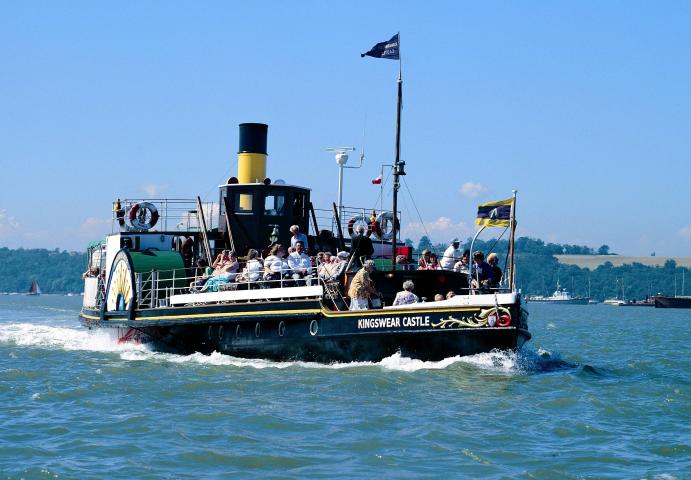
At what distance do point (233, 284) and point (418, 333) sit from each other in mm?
4844

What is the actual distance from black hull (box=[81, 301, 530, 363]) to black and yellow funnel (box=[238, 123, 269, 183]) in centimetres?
616

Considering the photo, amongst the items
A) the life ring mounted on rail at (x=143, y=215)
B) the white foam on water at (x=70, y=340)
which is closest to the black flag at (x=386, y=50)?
the life ring mounted on rail at (x=143, y=215)

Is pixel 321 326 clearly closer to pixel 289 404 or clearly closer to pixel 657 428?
pixel 289 404

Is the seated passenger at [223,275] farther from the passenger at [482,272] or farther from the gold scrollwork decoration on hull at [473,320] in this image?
the gold scrollwork decoration on hull at [473,320]

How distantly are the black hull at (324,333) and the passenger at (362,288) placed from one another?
358 millimetres

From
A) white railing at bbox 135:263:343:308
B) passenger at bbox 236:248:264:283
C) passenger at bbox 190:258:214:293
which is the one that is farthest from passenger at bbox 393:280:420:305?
passenger at bbox 190:258:214:293

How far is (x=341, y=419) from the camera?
15.7 meters

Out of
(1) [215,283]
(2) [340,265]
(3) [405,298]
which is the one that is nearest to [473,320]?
(3) [405,298]

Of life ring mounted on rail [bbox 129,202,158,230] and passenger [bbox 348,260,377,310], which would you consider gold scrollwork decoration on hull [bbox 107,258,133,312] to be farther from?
passenger [bbox 348,260,377,310]

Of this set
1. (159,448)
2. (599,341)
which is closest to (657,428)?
(159,448)

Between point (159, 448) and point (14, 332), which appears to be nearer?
point (159, 448)

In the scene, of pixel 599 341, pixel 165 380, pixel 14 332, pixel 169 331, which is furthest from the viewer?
pixel 599 341

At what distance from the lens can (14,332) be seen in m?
38.3

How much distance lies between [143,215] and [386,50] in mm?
8680
